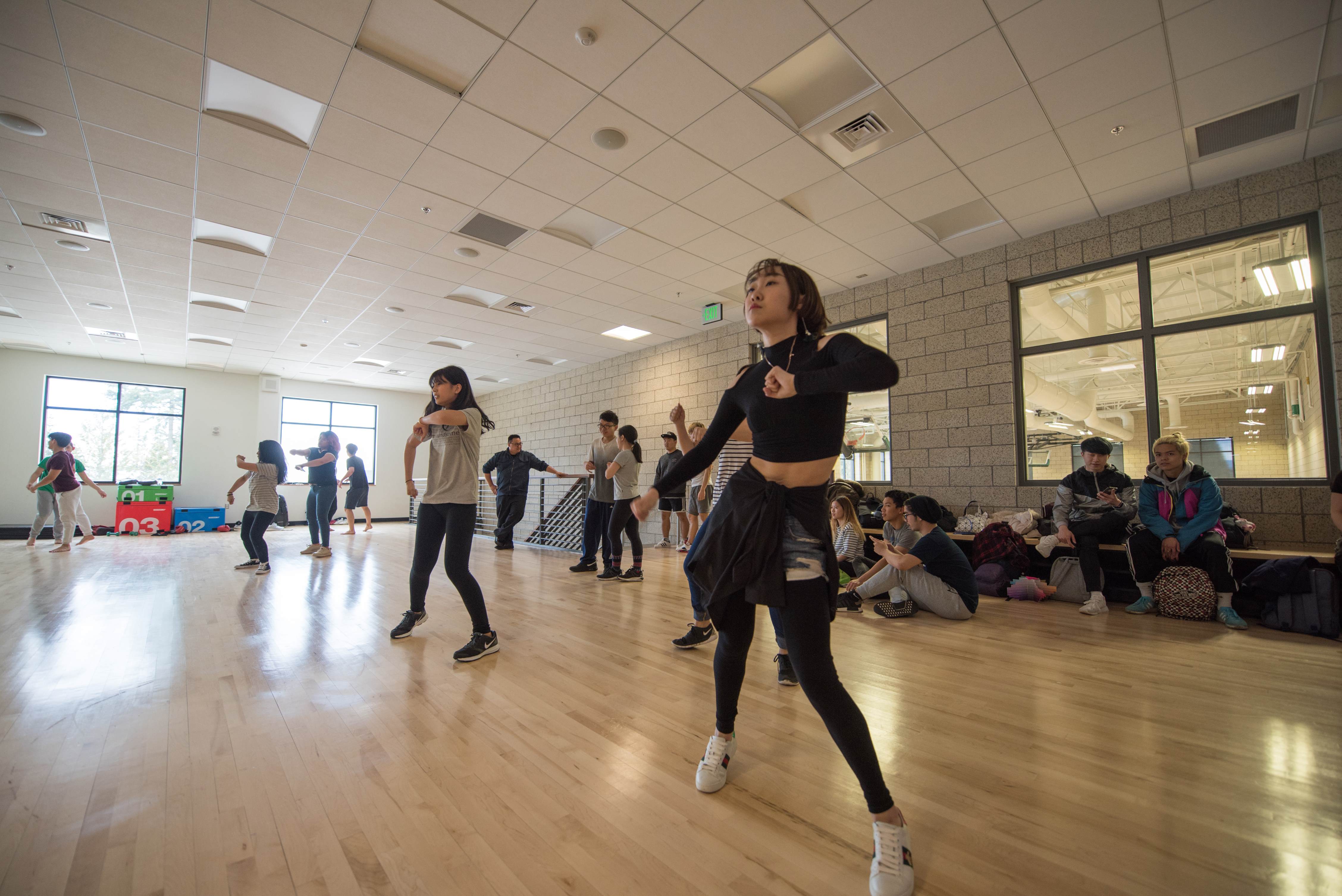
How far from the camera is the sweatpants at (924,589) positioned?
147 inches

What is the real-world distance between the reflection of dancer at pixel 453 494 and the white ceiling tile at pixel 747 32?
7.90 feet

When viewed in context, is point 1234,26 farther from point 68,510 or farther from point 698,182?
point 68,510

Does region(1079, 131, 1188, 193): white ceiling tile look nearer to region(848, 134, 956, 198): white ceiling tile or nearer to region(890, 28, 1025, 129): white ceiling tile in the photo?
region(848, 134, 956, 198): white ceiling tile

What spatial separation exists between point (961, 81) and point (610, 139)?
241 cm

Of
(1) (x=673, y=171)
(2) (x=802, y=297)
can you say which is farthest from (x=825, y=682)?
(1) (x=673, y=171)

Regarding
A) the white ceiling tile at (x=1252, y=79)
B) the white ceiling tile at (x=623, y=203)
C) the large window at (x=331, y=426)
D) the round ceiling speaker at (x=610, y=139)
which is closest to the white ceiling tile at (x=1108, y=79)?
the white ceiling tile at (x=1252, y=79)

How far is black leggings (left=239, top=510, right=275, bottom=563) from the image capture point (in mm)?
5715

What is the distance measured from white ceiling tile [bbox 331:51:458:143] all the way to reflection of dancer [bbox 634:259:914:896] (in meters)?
3.39

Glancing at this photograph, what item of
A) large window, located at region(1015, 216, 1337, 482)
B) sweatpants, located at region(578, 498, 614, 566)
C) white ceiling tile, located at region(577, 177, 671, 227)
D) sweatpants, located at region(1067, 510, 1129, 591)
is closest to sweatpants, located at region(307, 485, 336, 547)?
sweatpants, located at region(578, 498, 614, 566)

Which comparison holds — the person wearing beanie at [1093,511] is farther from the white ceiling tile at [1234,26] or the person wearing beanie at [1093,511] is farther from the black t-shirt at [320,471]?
the black t-shirt at [320,471]

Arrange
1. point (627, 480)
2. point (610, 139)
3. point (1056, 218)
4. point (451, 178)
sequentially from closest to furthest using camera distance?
1. point (610, 139)
2. point (451, 178)
3. point (1056, 218)
4. point (627, 480)

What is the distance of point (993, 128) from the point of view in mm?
3975

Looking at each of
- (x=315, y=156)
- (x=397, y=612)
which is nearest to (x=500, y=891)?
(x=397, y=612)

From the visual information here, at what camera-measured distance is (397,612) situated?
390 centimetres
